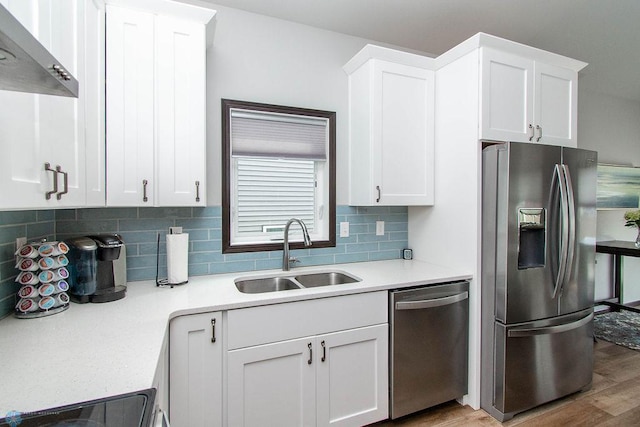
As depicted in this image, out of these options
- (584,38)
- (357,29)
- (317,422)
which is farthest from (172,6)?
(584,38)

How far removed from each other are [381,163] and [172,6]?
1499 millimetres

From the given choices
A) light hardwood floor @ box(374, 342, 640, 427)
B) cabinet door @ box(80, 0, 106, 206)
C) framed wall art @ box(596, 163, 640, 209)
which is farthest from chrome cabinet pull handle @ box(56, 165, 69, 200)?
framed wall art @ box(596, 163, 640, 209)

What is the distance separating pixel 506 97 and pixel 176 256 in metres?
2.27

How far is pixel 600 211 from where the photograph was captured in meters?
3.91

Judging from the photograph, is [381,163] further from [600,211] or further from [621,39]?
[600,211]

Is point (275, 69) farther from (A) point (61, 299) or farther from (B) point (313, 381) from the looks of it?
(B) point (313, 381)

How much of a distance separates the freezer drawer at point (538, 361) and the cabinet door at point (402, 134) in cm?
102

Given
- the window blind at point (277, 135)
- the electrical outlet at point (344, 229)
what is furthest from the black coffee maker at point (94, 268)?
the electrical outlet at point (344, 229)

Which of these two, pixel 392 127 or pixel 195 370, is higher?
pixel 392 127

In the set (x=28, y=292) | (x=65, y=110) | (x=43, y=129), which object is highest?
(x=65, y=110)

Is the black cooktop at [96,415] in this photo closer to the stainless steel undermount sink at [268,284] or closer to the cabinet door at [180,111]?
the cabinet door at [180,111]

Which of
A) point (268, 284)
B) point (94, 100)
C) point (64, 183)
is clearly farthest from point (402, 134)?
point (64, 183)

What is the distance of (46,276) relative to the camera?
4.51 ft

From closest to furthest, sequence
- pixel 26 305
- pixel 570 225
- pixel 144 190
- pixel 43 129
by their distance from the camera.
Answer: pixel 43 129
pixel 26 305
pixel 144 190
pixel 570 225
